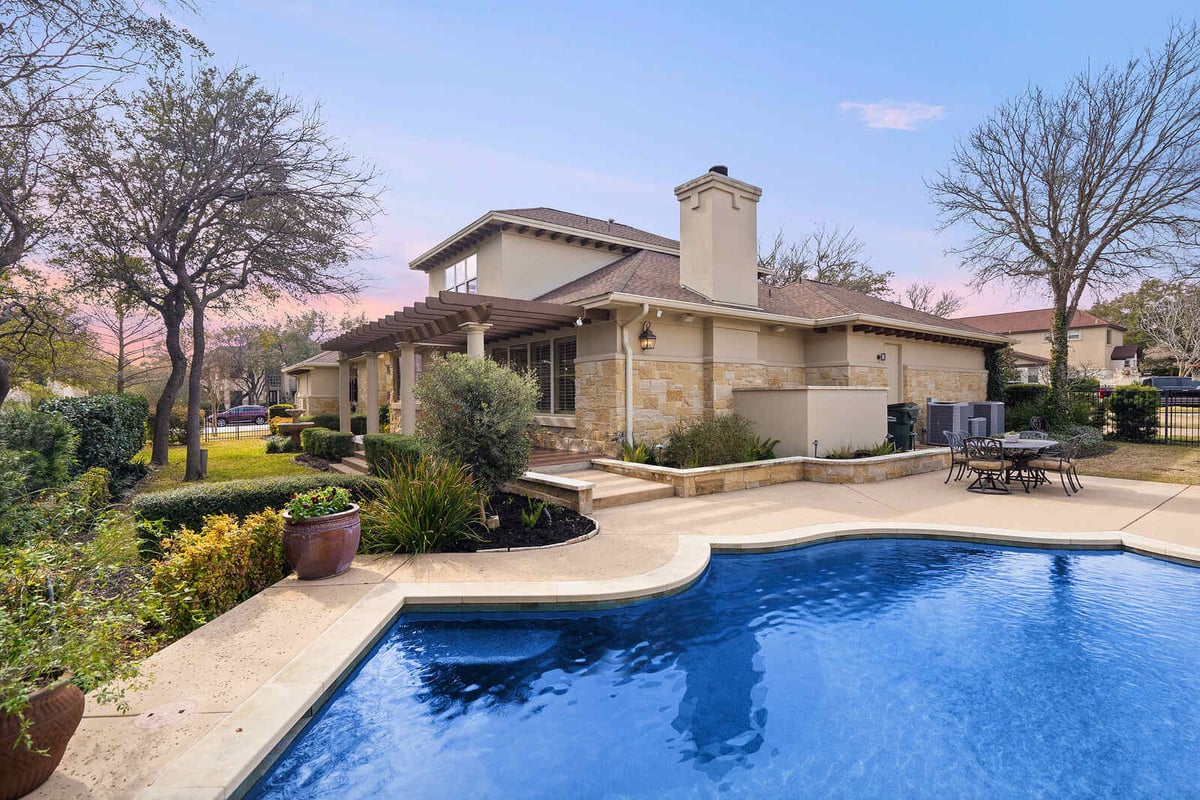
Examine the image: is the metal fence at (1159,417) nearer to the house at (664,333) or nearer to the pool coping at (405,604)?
the house at (664,333)

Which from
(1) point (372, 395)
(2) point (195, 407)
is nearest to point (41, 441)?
(2) point (195, 407)

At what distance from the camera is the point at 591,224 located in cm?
1584

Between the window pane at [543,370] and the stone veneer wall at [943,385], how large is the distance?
33.4ft

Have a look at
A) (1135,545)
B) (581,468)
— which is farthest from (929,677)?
(581,468)

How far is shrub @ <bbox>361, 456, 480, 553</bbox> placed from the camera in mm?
6168

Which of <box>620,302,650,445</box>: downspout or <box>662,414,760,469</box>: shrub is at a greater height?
<box>620,302,650,445</box>: downspout

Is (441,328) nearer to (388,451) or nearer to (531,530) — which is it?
(388,451)

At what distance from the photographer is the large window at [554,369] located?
12484 millimetres

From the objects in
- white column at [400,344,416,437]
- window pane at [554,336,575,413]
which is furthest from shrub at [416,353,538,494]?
window pane at [554,336,575,413]

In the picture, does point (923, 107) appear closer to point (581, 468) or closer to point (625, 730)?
point (581, 468)

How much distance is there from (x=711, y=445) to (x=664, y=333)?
2.82 meters

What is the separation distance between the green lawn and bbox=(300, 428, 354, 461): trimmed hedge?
0.76 m

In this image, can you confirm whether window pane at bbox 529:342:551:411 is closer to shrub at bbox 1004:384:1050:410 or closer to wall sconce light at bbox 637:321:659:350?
wall sconce light at bbox 637:321:659:350

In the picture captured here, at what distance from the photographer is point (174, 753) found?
8.64 ft
